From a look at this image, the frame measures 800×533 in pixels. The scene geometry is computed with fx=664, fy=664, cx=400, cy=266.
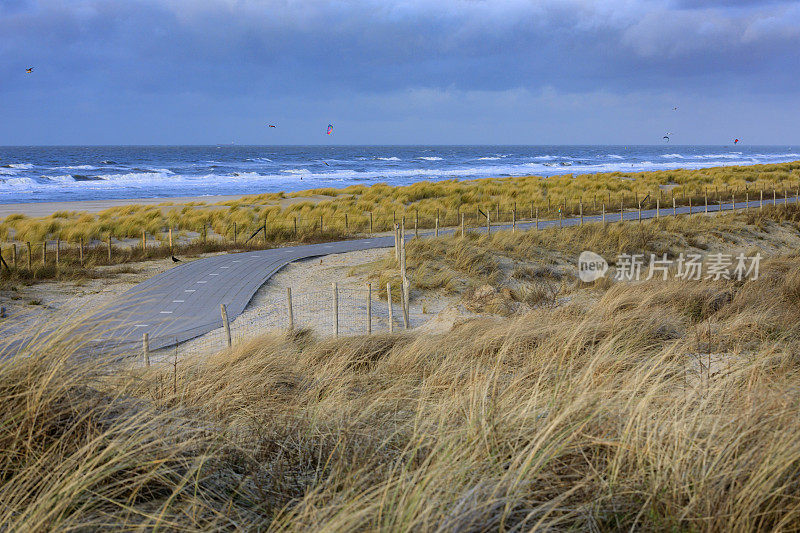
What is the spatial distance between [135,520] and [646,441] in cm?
234

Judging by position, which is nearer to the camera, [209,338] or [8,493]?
[8,493]

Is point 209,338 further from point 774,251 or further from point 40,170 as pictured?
point 40,170

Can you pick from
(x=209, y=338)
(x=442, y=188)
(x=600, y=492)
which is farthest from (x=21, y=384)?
(x=442, y=188)

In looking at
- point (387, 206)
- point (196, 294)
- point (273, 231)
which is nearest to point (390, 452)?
point (196, 294)

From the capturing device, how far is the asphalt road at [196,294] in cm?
1123

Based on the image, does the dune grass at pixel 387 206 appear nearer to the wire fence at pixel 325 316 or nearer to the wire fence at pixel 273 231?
the wire fence at pixel 273 231

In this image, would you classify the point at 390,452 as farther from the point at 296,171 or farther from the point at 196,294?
the point at 296,171

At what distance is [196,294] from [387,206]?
24.8m

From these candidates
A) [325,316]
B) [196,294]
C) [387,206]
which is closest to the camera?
[325,316]

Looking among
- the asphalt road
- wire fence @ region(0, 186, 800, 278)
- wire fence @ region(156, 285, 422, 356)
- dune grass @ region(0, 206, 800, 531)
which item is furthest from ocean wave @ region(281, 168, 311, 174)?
dune grass @ region(0, 206, 800, 531)

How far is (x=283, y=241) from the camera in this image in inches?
1072

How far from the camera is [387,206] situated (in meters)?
39.5

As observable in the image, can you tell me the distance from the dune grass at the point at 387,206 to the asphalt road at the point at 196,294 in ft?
20.1

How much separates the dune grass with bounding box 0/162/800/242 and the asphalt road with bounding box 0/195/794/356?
20.1ft
